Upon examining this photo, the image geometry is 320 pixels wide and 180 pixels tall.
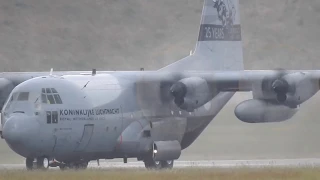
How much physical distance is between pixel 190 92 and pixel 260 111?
7.02ft

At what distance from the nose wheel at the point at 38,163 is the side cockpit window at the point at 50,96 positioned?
159cm

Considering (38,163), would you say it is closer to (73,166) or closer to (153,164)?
(73,166)

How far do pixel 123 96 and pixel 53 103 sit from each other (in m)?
2.58

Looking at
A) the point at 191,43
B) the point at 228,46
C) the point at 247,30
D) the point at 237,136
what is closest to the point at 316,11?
the point at 247,30

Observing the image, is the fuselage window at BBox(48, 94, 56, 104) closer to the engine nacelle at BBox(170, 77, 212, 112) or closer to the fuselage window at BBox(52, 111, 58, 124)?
the fuselage window at BBox(52, 111, 58, 124)

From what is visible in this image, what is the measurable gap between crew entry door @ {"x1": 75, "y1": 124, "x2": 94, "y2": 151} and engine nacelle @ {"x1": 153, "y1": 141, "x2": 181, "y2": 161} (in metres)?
2.23

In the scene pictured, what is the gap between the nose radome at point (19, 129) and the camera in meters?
24.8

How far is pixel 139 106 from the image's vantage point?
28172 mm

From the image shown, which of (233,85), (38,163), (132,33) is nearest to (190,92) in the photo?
(233,85)

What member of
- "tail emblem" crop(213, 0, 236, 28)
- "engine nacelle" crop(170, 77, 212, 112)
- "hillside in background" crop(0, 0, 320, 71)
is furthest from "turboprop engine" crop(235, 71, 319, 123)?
"hillside in background" crop(0, 0, 320, 71)

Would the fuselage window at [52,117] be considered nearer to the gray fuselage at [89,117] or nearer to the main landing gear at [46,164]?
the gray fuselage at [89,117]

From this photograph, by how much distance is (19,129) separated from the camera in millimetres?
24812

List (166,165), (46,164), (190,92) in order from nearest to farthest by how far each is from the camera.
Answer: (46,164) < (190,92) < (166,165)

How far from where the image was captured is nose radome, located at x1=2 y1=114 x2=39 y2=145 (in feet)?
81.4
